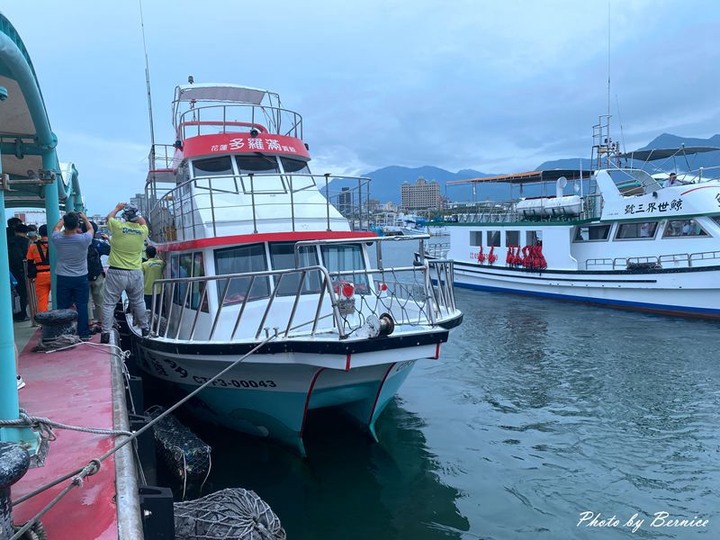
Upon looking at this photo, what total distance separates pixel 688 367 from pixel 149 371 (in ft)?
34.8

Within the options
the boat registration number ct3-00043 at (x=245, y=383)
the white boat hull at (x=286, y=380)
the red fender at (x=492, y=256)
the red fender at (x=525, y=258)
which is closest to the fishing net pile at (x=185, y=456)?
the white boat hull at (x=286, y=380)

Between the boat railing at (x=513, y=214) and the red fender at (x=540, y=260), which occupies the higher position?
the boat railing at (x=513, y=214)

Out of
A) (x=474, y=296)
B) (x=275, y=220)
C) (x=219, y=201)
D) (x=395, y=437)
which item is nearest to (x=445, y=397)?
(x=395, y=437)

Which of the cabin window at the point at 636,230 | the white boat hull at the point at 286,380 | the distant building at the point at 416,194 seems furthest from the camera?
the distant building at the point at 416,194

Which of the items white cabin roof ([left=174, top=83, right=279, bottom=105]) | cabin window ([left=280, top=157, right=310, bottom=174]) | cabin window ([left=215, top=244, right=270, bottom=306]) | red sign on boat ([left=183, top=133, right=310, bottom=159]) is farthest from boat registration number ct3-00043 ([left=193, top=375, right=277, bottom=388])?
white cabin roof ([left=174, top=83, right=279, bottom=105])

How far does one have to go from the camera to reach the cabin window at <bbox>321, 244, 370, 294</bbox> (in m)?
8.09

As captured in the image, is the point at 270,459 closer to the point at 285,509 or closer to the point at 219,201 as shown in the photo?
the point at 285,509

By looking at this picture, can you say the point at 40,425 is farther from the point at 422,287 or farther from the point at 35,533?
the point at 422,287

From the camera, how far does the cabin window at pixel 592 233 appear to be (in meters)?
20.2

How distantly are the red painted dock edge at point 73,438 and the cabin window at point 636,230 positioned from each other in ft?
58.0

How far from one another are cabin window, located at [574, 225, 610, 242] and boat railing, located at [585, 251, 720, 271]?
924 millimetres

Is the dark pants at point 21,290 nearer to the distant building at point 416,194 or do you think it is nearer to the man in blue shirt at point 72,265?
A: the man in blue shirt at point 72,265

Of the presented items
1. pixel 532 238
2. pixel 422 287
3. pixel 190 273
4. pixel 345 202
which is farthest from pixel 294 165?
pixel 532 238

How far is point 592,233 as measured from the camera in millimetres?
20719
